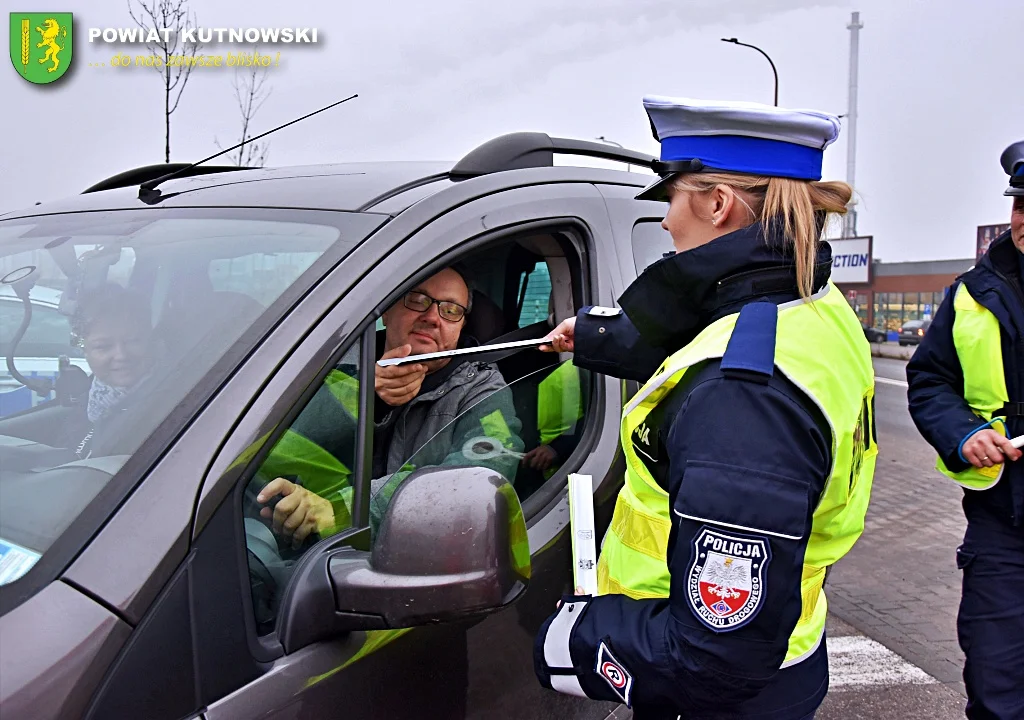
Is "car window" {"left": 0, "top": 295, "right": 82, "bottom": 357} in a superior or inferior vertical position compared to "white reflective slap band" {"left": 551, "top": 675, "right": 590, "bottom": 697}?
superior

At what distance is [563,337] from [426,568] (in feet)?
3.56

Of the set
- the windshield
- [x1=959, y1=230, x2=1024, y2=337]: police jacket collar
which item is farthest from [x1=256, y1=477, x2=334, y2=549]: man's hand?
[x1=959, y1=230, x2=1024, y2=337]: police jacket collar

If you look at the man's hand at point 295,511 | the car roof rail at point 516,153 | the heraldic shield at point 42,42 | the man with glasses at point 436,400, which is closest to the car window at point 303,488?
the man's hand at point 295,511

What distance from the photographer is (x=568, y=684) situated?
153 centimetres


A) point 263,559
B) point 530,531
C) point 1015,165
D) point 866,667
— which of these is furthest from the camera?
point 866,667

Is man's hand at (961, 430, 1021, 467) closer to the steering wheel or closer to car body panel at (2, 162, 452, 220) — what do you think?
car body panel at (2, 162, 452, 220)

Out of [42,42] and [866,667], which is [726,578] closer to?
[866,667]

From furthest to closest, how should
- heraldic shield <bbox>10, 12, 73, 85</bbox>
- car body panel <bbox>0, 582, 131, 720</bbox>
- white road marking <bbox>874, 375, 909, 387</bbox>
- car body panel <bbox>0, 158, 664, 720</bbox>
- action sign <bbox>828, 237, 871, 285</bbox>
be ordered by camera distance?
action sign <bbox>828, 237, 871, 285</bbox>, white road marking <bbox>874, 375, 909, 387</bbox>, heraldic shield <bbox>10, 12, 73, 85</bbox>, car body panel <bbox>0, 158, 664, 720</bbox>, car body panel <bbox>0, 582, 131, 720</bbox>

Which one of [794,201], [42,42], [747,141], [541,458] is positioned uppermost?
[42,42]

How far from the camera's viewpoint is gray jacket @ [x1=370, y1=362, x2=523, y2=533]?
1.93 m

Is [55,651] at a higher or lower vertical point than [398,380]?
lower

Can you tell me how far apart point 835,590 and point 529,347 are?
349 centimetres

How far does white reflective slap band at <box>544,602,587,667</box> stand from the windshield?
29.4 inches

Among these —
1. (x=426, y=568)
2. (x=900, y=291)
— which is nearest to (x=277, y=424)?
(x=426, y=568)
